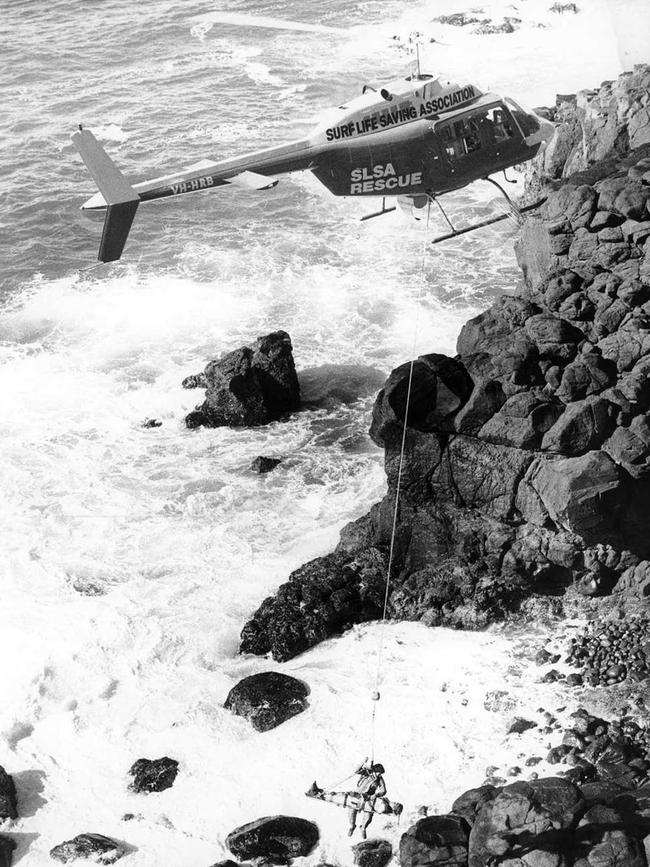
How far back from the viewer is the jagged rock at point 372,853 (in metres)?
27.9

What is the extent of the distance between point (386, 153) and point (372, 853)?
17139 millimetres

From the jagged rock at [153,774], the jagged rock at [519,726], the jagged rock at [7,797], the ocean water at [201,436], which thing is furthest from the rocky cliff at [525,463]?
the jagged rock at [7,797]

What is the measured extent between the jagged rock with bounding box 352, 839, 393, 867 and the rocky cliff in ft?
24.6

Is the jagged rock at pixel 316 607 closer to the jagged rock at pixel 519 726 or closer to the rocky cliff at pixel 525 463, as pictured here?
the rocky cliff at pixel 525 463

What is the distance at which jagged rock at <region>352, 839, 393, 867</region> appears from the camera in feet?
91.6

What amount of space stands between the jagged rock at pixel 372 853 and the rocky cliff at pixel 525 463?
24.6 feet

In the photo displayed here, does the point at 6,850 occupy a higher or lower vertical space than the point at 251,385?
lower

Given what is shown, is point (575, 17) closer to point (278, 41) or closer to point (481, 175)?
point (278, 41)

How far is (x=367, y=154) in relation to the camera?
2928 centimetres

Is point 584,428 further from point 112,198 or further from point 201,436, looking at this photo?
point 201,436

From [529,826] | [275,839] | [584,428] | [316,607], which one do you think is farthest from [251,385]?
[529,826]

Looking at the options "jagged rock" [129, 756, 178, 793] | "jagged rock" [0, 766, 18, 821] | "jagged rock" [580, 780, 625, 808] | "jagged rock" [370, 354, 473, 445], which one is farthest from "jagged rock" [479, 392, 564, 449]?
"jagged rock" [0, 766, 18, 821]

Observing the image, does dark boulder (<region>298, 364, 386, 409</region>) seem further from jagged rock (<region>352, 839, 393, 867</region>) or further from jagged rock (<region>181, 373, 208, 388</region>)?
jagged rock (<region>352, 839, 393, 867</region>)

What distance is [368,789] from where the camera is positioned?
27.4 meters
